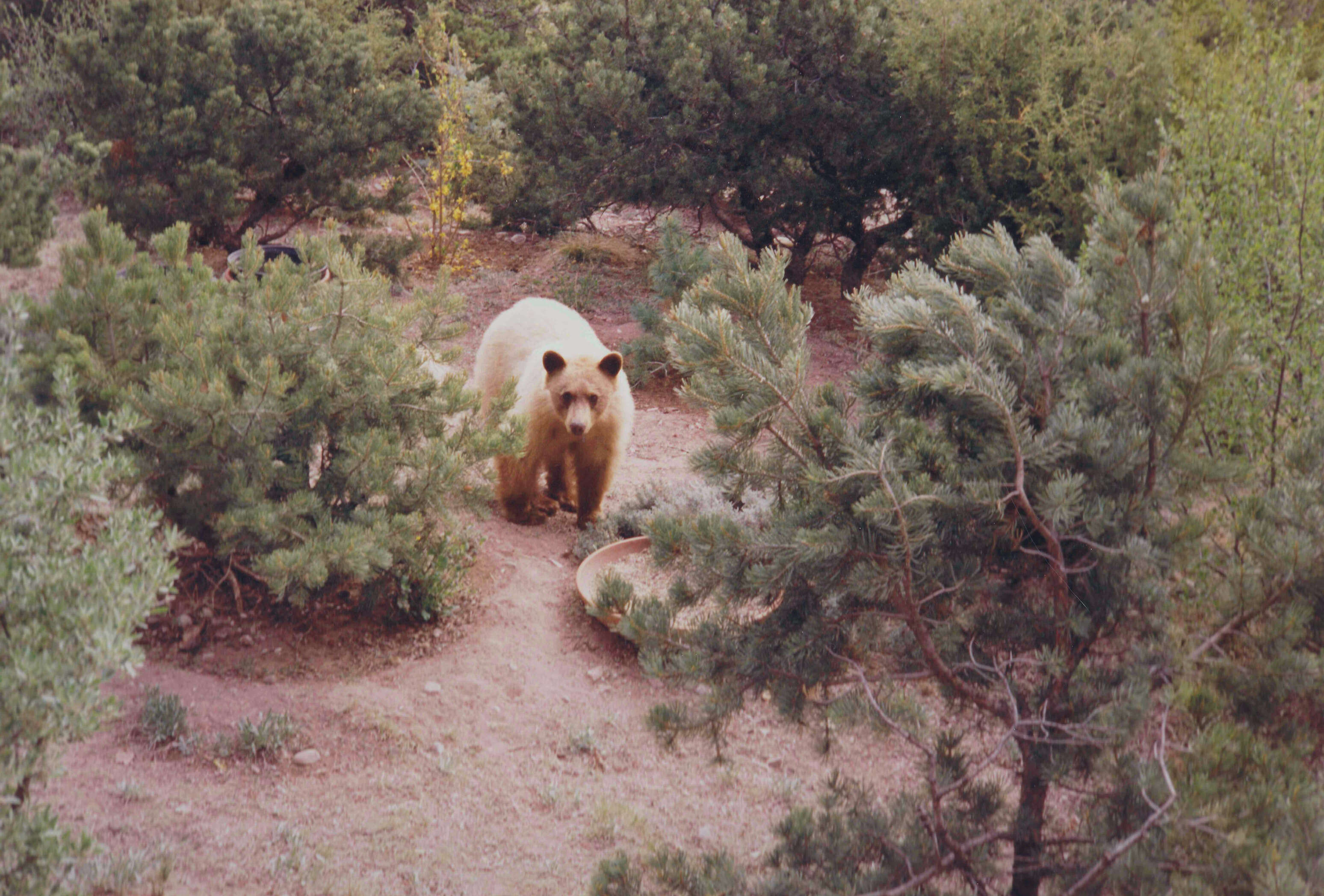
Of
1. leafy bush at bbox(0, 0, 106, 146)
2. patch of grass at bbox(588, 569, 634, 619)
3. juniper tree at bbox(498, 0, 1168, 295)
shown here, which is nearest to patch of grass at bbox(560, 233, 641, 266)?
juniper tree at bbox(498, 0, 1168, 295)

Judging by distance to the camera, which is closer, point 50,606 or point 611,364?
point 50,606

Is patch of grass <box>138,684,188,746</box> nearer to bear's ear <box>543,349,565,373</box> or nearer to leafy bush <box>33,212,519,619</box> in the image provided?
leafy bush <box>33,212,519,619</box>

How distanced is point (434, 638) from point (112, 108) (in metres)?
6.68

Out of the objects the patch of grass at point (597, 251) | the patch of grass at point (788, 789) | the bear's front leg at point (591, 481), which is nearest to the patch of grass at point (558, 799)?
the patch of grass at point (788, 789)

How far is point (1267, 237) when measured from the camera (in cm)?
276

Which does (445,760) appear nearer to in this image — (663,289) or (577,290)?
(663,289)

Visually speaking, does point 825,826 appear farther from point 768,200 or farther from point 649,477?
point 768,200

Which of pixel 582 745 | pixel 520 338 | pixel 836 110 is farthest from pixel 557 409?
pixel 836 110

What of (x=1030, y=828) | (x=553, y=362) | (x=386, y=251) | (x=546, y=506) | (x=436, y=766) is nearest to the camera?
(x=1030, y=828)

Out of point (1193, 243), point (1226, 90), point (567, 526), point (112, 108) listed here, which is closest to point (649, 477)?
point (567, 526)

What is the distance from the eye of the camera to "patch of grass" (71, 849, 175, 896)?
2.96 m

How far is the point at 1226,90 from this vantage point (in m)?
3.29

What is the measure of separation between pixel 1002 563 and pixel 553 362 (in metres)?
3.60

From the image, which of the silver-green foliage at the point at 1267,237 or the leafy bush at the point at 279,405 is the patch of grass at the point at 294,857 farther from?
the silver-green foliage at the point at 1267,237
